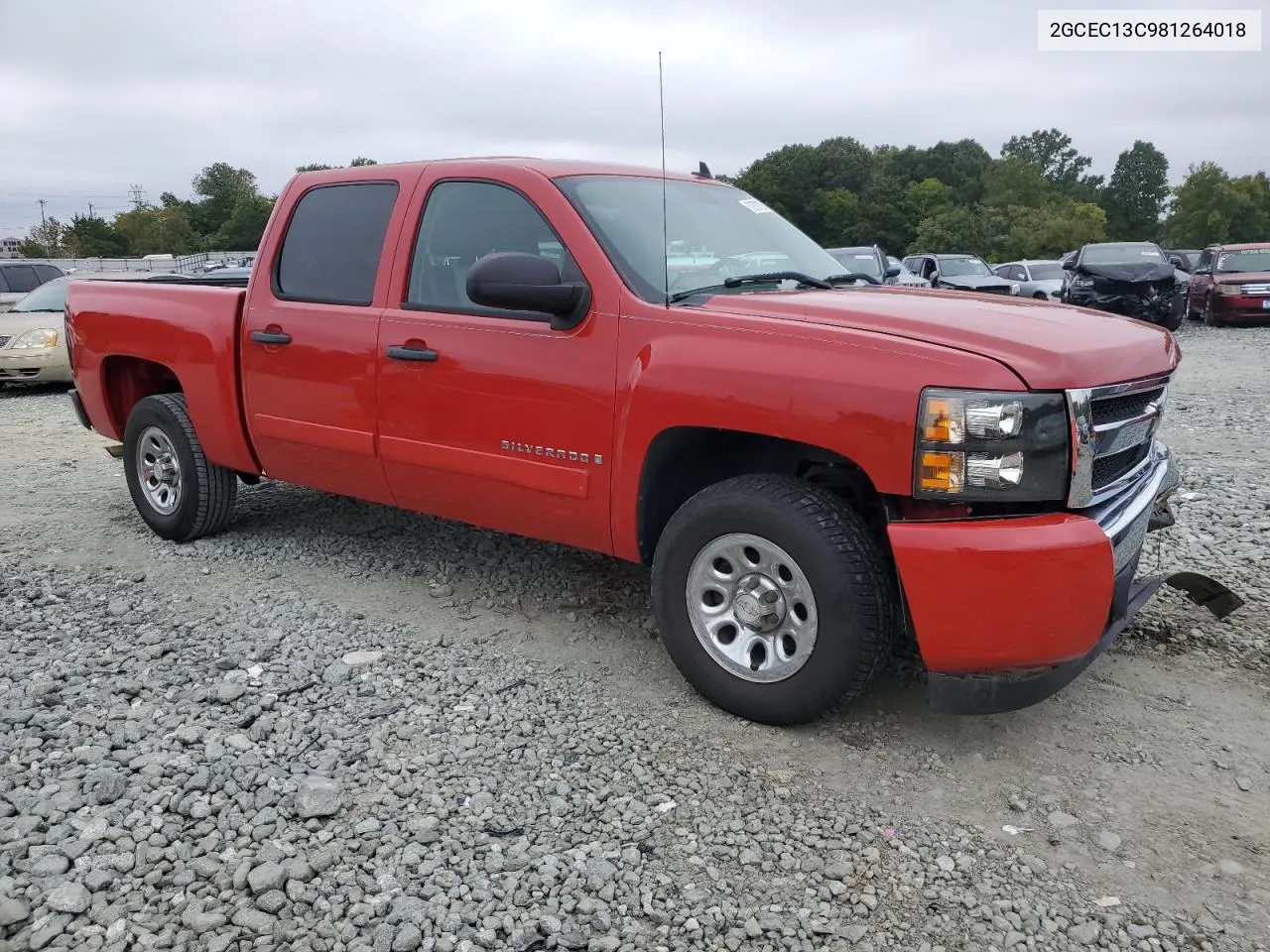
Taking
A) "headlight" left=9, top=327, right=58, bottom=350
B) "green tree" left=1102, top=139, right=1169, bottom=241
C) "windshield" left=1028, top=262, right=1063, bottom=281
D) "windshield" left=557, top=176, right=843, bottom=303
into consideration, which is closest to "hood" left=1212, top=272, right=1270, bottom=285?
"windshield" left=1028, top=262, right=1063, bottom=281

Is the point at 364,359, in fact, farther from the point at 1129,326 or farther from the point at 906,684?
the point at 1129,326

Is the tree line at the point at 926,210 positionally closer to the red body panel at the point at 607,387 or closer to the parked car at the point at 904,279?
the parked car at the point at 904,279

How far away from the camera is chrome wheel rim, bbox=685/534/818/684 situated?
10.6 ft

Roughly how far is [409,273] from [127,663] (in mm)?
1851

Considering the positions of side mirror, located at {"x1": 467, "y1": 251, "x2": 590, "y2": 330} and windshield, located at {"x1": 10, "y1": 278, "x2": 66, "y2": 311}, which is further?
windshield, located at {"x1": 10, "y1": 278, "x2": 66, "y2": 311}

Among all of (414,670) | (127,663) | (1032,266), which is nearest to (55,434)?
(127,663)

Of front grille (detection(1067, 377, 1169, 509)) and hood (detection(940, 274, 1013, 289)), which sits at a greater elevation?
front grille (detection(1067, 377, 1169, 509))

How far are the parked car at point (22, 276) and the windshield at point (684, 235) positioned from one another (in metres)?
14.7

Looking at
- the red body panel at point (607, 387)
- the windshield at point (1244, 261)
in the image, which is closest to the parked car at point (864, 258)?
the windshield at point (1244, 261)

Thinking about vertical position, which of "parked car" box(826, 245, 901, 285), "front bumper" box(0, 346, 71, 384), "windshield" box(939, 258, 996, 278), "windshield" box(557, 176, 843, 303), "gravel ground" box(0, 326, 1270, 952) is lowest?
"gravel ground" box(0, 326, 1270, 952)

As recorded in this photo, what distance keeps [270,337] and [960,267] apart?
18155mm

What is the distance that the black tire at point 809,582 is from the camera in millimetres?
3062

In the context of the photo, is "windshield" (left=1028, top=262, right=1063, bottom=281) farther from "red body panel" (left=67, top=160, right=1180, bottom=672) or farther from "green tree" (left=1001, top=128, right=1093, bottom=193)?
"green tree" (left=1001, top=128, right=1093, bottom=193)

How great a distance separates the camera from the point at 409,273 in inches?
166
